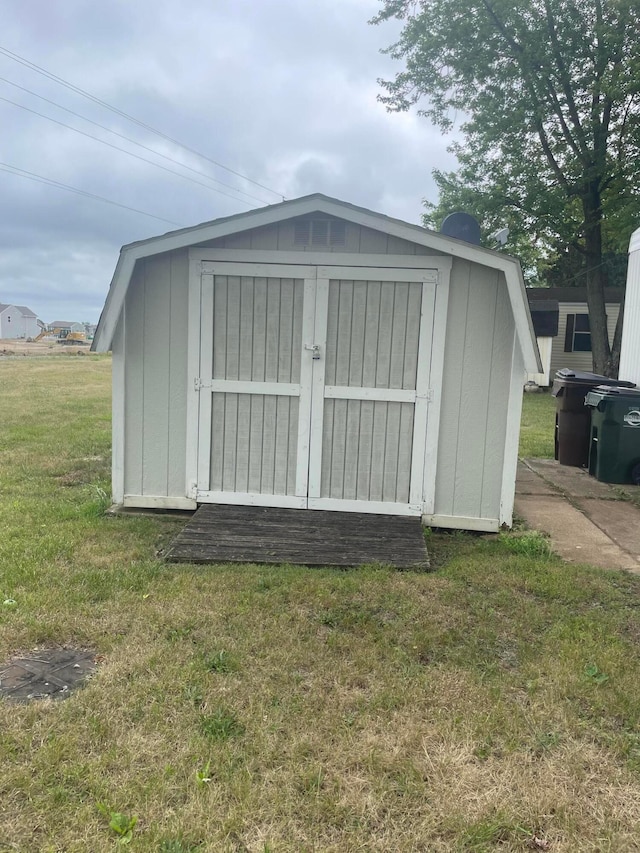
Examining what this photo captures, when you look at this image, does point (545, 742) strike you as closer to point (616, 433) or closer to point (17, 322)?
→ point (616, 433)

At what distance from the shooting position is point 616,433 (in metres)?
6.34

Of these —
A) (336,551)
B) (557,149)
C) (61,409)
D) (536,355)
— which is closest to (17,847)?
(336,551)

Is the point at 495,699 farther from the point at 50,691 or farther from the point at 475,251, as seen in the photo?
the point at 475,251

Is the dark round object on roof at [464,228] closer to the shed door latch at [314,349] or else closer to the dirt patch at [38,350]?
the shed door latch at [314,349]

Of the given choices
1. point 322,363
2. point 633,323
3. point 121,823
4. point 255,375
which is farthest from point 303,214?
point 633,323

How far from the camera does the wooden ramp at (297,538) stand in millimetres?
4027

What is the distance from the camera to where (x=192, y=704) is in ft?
7.98

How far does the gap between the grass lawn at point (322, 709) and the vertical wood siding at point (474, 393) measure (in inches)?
29.1

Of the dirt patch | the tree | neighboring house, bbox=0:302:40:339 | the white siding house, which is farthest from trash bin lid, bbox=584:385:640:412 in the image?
neighboring house, bbox=0:302:40:339

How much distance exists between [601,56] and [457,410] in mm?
14537

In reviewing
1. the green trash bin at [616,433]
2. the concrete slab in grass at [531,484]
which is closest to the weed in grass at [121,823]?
the concrete slab in grass at [531,484]

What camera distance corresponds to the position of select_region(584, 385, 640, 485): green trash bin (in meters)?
6.23

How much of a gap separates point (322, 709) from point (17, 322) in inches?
3864

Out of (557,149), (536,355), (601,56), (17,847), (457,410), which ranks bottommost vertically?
(17,847)
